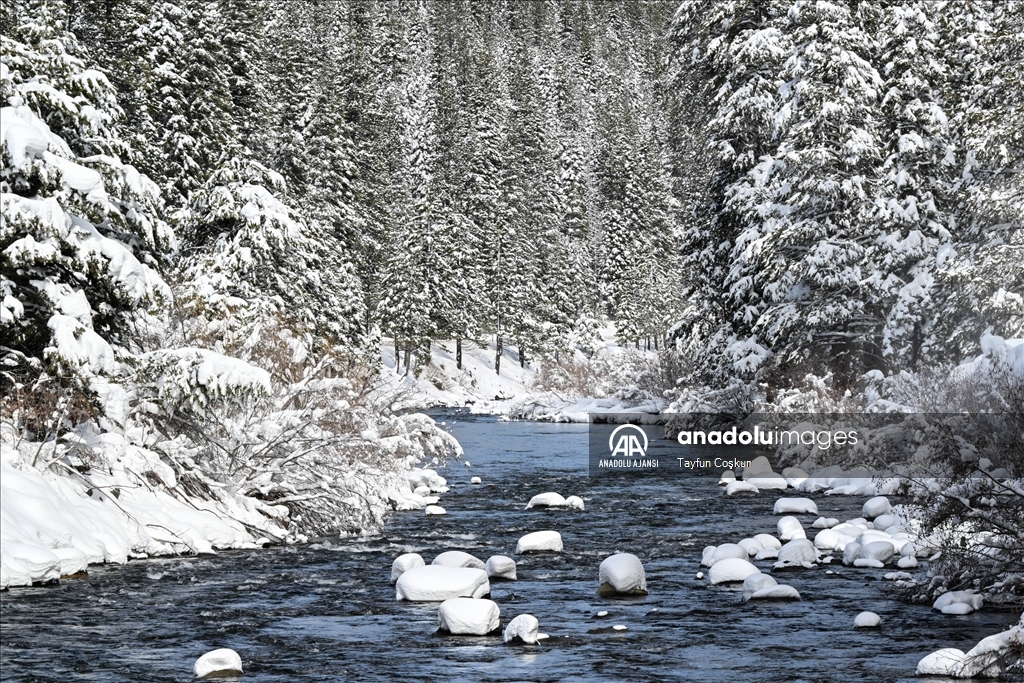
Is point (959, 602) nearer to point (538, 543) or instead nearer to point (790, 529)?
point (790, 529)

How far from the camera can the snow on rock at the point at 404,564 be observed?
655 inches

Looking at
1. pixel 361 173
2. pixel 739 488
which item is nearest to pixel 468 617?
pixel 739 488

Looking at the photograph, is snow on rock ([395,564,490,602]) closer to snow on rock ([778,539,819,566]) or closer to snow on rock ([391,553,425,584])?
snow on rock ([391,553,425,584])

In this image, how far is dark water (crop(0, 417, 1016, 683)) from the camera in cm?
1218

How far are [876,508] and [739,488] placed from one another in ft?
15.4

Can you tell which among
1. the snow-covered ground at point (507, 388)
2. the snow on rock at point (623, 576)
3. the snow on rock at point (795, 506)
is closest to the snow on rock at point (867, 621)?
the snow on rock at point (623, 576)

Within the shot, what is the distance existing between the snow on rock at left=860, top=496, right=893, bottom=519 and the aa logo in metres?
13.6

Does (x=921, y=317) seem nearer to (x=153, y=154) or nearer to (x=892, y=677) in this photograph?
(x=892, y=677)

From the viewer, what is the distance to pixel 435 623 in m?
14.3

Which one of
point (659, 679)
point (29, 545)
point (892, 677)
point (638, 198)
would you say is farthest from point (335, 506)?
point (638, 198)

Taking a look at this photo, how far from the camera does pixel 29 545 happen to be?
15.8 metres

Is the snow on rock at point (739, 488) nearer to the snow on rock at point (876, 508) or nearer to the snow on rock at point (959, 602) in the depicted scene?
the snow on rock at point (876, 508)

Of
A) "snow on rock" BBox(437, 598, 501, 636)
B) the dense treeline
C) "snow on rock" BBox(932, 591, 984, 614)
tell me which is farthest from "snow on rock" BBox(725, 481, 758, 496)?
"snow on rock" BBox(437, 598, 501, 636)

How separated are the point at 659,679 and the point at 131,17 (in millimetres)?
32986
